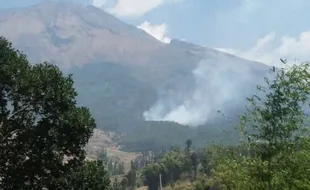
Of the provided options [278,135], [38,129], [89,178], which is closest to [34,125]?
[38,129]

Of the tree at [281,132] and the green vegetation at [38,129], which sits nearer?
the tree at [281,132]

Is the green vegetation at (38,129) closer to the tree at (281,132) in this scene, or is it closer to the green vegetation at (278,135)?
the green vegetation at (278,135)

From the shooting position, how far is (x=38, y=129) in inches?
884

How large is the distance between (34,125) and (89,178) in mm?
3572

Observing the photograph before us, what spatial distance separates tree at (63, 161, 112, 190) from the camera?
A: 22.4 metres

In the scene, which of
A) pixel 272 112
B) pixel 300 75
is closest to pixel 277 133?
pixel 272 112

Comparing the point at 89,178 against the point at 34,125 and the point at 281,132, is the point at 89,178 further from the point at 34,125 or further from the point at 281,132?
the point at 281,132

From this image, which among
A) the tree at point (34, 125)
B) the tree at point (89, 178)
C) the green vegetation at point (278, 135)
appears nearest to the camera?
the green vegetation at point (278, 135)

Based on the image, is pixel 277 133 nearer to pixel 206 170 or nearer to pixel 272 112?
pixel 272 112

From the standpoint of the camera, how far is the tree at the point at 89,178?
22.4 metres

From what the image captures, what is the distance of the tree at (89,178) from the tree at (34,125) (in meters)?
0.72

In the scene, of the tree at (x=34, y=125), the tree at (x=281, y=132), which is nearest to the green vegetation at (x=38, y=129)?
the tree at (x=34, y=125)

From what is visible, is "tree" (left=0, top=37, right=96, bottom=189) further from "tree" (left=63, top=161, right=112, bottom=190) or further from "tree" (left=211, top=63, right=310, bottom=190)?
"tree" (left=211, top=63, right=310, bottom=190)

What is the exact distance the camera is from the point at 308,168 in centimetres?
1544
